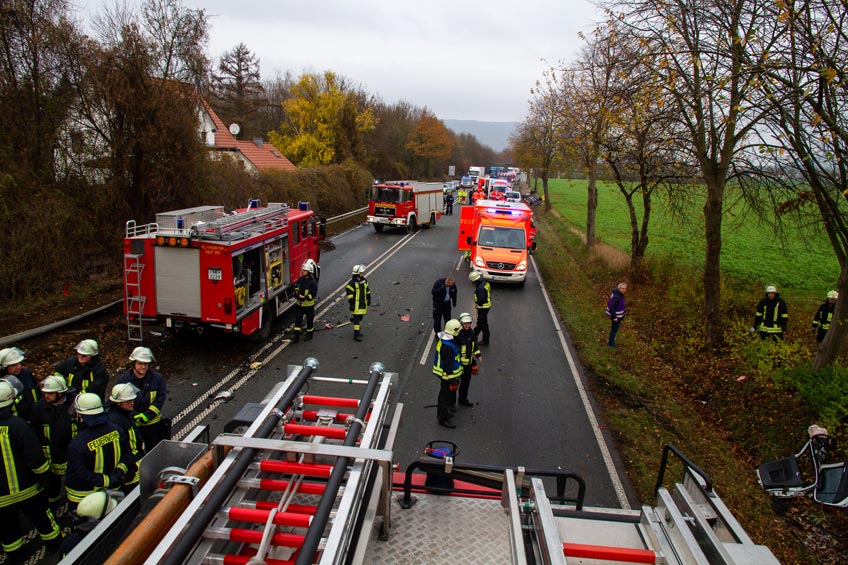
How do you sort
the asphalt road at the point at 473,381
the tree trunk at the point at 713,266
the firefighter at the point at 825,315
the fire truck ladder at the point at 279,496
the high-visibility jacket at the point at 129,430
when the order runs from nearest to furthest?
the fire truck ladder at the point at 279,496, the high-visibility jacket at the point at 129,430, the asphalt road at the point at 473,381, the firefighter at the point at 825,315, the tree trunk at the point at 713,266

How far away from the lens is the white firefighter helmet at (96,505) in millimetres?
3400

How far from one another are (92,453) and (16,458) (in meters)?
0.77

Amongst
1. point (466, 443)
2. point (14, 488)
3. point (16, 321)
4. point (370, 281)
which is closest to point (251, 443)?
point (14, 488)

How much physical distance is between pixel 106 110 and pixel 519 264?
43.8ft

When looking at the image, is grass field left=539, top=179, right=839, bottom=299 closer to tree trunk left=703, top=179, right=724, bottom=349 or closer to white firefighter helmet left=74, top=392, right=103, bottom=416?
tree trunk left=703, top=179, right=724, bottom=349

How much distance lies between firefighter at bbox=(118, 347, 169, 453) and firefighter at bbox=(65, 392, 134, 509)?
1.31 meters

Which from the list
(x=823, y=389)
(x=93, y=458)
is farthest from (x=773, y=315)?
(x=93, y=458)

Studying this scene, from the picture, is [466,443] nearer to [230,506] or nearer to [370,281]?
[230,506]

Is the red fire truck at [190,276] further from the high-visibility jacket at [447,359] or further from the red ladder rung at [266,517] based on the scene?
the red ladder rung at [266,517]

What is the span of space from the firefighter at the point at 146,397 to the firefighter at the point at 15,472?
110cm

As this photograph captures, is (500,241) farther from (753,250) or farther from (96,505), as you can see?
(96,505)

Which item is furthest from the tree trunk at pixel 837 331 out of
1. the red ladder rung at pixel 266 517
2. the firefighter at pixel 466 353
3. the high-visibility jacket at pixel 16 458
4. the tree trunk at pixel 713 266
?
the high-visibility jacket at pixel 16 458

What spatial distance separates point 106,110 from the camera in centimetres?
1524

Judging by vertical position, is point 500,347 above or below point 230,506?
below
